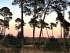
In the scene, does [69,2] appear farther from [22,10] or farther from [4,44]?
[4,44]

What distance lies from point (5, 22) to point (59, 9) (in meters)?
33.6

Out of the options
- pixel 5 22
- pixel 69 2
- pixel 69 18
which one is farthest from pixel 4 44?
pixel 5 22

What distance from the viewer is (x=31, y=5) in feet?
156

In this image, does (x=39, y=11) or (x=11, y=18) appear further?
(x=11, y=18)

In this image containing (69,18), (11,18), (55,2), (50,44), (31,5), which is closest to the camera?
(50,44)

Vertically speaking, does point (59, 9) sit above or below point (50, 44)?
above

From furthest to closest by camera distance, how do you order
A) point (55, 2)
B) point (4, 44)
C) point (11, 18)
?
point (11, 18), point (55, 2), point (4, 44)

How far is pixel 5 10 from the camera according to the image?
2881 inches

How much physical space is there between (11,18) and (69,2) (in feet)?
91.3

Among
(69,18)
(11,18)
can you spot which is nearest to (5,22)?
(11,18)

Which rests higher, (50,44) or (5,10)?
(5,10)

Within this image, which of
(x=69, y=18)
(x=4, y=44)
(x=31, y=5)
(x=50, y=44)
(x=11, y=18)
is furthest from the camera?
(x=11, y=18)

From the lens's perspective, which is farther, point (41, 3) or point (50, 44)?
point (41, 3)

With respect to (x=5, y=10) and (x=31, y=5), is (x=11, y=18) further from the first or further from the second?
(x=31, y=5)
